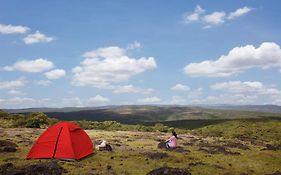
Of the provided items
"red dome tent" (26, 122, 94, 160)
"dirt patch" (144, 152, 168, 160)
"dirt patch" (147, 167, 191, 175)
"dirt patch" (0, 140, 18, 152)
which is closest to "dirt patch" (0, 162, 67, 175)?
"red dome tent" (26, 122, 94, 160)

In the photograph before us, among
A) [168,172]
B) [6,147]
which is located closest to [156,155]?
[168,172]

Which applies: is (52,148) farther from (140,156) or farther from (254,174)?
(254,174)

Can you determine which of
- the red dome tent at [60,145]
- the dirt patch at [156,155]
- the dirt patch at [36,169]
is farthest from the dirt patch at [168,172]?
the red dome tent at [60,145]

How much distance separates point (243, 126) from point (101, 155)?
5814 centimetres

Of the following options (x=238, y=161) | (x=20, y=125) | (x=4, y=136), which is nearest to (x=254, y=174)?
(x=238, y=161)

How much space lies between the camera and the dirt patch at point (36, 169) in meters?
25.0

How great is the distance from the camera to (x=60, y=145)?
30984 millimetres

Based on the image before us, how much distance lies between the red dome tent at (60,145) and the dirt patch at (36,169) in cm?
372

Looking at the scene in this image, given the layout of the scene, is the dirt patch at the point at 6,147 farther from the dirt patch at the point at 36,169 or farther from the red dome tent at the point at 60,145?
the dirt patch at the point at 36,169

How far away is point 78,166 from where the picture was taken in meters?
28.3

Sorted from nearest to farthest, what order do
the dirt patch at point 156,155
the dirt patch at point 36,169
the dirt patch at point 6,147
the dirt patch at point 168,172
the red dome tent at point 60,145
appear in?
1. the dirt patch at point 168,172
2. the dirt patch at point 36,169
3. the red dome tent at point 60,145
4. the dirt patch at point 156,155
5. the dirt patch at point 6,147

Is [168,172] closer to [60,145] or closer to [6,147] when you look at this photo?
[60,145]

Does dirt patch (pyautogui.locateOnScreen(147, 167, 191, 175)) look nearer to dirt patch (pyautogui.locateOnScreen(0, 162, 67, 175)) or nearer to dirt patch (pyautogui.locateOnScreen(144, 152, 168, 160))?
dirt patch (pyautogui.locateOnScreen(0, 162, 67, 175))

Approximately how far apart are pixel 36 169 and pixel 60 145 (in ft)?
18.7
